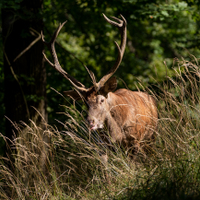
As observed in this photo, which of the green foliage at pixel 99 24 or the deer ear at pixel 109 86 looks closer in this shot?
the deer ear at pixel 109 86

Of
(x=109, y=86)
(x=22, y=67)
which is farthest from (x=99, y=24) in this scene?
(x=109, y=86)

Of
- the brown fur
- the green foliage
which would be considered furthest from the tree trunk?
the brown fur

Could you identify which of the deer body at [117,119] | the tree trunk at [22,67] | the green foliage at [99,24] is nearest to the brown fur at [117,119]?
the deer body at [117,119]

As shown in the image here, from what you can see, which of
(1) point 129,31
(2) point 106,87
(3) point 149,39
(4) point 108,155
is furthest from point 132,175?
(3) point 149,39

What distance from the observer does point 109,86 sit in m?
5.13

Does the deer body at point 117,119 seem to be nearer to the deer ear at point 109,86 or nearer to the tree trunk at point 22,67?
the deer ear at point 109,86

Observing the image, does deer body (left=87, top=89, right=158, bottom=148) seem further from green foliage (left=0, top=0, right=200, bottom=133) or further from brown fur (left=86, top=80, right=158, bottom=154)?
green foliage (left=0, top=0, right=200, bottom=133)

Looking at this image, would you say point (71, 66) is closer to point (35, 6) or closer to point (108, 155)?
point (35, 6)

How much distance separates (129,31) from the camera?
29.8 ft

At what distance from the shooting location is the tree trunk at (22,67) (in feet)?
18.7

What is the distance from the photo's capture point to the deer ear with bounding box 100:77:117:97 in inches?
199

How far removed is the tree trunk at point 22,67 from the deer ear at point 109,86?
1.26m

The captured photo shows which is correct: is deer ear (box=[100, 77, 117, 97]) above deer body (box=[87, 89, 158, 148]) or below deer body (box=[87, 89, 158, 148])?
above

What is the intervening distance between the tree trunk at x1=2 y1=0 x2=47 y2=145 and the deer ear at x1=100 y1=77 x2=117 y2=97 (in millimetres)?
1256
